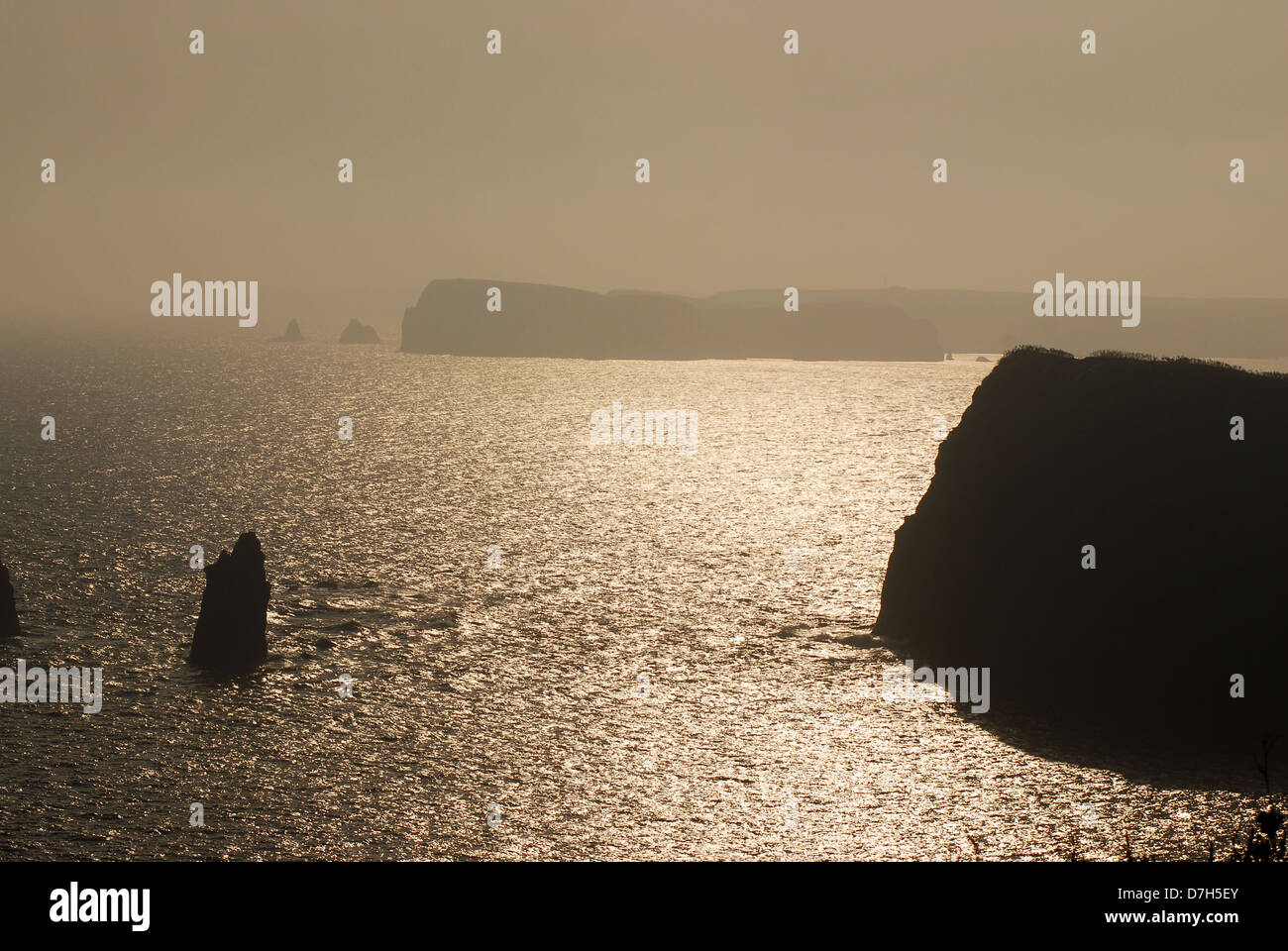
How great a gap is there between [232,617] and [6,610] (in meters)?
15.8

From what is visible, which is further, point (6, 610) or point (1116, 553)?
point (6, 610)

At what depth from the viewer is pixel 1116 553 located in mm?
61062

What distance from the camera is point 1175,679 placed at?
5709 cm

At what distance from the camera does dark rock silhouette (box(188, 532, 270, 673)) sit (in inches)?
2447

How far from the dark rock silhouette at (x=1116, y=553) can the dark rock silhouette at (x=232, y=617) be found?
40210 mm

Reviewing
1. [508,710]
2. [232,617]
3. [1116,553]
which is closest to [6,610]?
[232,617]

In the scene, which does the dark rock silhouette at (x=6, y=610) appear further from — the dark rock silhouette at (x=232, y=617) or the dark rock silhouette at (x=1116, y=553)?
the dark rock silhouette at (x=1116, y=553)

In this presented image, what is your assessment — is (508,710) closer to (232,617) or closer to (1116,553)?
(232,617)

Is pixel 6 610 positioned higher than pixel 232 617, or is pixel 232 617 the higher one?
pixel 232 617

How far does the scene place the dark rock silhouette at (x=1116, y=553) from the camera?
186 feet

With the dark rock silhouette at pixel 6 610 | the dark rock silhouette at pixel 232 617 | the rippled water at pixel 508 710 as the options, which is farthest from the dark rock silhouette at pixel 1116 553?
the dark rock silhouette at pixel 6 610

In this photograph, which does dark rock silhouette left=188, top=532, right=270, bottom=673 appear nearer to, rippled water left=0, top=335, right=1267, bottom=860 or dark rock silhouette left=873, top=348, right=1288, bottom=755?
rippled water left=0, top=335, right=1267, bottom=860

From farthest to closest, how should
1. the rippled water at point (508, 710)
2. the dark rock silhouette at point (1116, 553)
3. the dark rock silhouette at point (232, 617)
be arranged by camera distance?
the dark rock silhouette at point (232, 617), the dark rock silhouette at point (1116, 553), the rippled water at point (508, 710)

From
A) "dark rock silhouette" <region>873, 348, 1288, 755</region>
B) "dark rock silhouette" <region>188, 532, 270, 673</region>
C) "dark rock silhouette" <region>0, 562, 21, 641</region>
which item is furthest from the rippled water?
"dark rock silhouette" <region>873, 348, 1288, 755</region>
